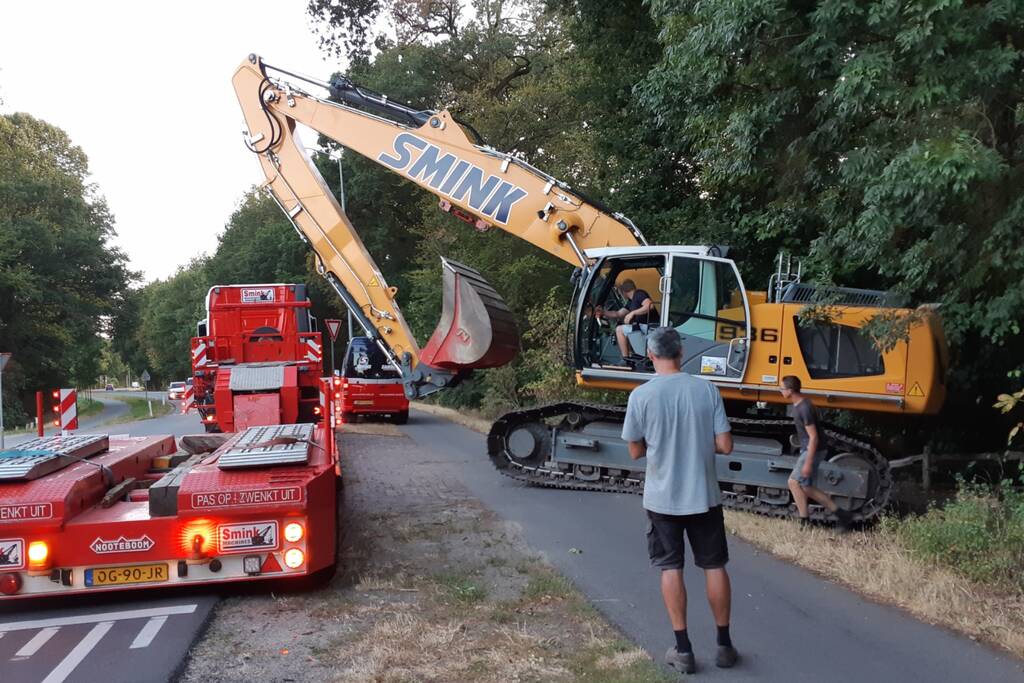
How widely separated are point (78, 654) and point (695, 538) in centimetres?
343

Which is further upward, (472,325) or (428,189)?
(428,189)

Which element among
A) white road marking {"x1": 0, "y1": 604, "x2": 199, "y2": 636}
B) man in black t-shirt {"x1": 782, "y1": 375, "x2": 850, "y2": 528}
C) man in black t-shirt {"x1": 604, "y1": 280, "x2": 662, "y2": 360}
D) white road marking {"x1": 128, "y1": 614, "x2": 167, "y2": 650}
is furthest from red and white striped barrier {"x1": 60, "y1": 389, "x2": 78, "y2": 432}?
man in black t-shirt {"x1": 782, "y1": 375, "x2": 850, "y2": 528}

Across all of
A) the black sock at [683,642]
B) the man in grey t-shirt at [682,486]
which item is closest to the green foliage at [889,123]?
the man in grey t-shirt at [682,486]

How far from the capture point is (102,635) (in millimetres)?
5242

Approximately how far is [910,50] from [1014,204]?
4.04 ft

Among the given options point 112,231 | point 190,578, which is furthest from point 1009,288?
point 112,231

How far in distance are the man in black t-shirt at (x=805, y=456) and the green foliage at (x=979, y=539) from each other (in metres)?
1.06

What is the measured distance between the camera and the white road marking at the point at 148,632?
5.06m

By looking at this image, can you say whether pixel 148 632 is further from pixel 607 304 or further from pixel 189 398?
pixel 189 398

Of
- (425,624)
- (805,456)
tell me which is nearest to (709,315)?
(805,456)

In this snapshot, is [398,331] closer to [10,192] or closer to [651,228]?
[651,228]

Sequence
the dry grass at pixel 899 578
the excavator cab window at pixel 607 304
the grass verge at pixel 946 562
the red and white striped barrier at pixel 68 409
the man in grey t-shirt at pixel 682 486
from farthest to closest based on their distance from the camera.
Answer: the red and white striped barrier at pixel 68 409 → the excavator cab window at pixel 607 304 → the grass verge at pixel 946 562 → the dry grass at pixel 899 578 → the man in grey t-shirt at pixel 682 486

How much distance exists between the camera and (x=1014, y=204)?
5.89 metres

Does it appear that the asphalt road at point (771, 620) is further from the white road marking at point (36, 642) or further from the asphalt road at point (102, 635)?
the white road marking at point (36, 642)
